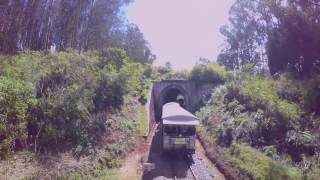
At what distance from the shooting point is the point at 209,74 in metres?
35.4

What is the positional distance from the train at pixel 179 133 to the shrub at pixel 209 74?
1675 centimetres

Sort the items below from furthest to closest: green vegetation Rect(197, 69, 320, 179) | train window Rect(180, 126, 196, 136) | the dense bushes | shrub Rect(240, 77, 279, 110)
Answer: shrub Rect(240, 77, 279, 110) < train window Rect(180, 126, 196, 136) < green vegetation Rect(197, 69, 320, 179) < the dense bushes

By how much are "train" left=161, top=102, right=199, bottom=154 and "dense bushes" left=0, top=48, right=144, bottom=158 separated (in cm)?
385

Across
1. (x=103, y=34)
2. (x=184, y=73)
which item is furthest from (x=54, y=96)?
(x=184, y=73)

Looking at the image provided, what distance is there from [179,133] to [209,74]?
17.7 meters

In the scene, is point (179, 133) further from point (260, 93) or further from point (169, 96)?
point (169, 96)

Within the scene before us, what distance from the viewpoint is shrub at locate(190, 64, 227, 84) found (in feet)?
115

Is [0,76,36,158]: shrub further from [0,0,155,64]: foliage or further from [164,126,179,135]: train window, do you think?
[0,0,155,64]: foliage

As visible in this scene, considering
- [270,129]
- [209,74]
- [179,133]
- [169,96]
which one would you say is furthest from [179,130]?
[169,96]

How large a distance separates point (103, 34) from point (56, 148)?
25.8m

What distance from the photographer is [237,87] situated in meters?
26.0

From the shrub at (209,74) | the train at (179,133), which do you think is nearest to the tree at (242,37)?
the shrub at (209,74)

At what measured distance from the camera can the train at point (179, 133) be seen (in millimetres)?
18391

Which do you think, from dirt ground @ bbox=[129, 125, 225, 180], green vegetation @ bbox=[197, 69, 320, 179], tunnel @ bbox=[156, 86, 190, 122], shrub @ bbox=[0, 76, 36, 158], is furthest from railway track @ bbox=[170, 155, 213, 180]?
tunnel @ bbox=[156, 86, 190, 122]
